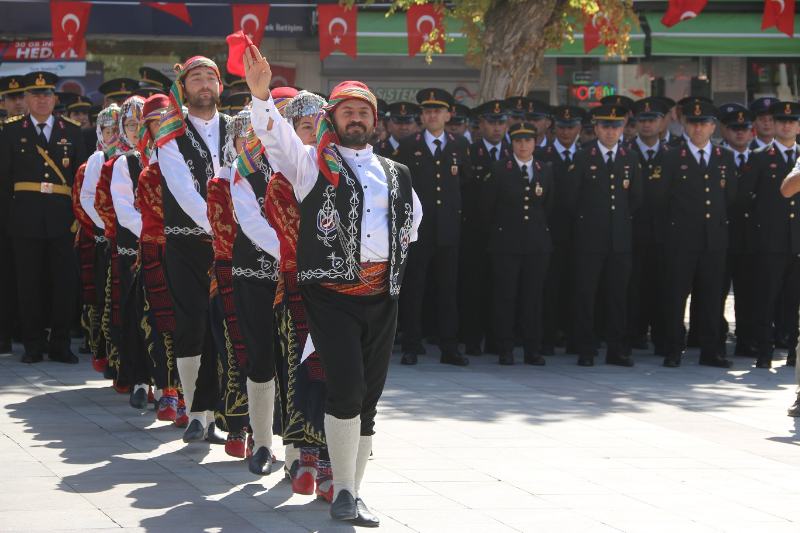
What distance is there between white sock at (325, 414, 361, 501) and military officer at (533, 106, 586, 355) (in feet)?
19.2

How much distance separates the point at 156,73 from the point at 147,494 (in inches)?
272

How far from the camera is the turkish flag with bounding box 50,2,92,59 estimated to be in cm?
1672

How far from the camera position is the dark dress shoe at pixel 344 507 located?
5149mm

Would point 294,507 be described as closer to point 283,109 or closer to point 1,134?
point 283,109

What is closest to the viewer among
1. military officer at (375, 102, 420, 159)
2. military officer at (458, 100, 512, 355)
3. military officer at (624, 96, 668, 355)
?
military officer at (458, 100, 512, 355)

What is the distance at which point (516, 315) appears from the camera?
11375 millimetres

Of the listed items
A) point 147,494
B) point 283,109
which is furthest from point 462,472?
point 283,109

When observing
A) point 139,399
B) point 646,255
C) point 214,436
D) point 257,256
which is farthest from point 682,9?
point 257,256

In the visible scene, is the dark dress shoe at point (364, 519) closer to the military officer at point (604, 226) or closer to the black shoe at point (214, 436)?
the black shoe at point (214, 436)

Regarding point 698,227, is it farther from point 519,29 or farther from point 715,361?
point 519,29

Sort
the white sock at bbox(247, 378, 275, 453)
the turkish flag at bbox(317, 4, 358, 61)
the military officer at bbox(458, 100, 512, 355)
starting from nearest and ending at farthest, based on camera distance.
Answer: the white sock at bbox(247, 378, 275, 453) → the military officer at bbox(458, 100, 512, 355) → the turkish flag at bbox(317, 4, 358, 61)

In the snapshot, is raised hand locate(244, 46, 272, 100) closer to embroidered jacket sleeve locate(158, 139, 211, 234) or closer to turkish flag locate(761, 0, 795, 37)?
embroidered jacket sleeve locate(158, 139, 211, 234)

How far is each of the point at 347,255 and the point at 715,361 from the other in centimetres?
629

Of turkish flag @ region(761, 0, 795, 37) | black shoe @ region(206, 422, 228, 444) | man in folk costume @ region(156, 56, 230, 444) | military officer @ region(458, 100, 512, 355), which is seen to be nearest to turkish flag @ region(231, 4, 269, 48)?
military officer @ region(458, 100, 512, 355)
